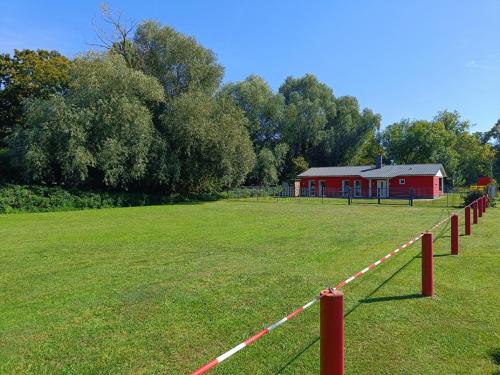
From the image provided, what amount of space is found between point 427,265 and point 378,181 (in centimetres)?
3846

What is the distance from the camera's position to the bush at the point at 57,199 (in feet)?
Result: 82.7

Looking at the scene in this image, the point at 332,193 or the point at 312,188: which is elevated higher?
the point at 312,188

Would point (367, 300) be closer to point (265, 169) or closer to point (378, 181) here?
point (378, 181)

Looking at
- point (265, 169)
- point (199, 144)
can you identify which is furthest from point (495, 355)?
point (265, 169)

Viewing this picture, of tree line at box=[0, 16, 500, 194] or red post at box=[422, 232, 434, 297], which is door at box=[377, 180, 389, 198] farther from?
red post at box=[422, 232, 434, 297]

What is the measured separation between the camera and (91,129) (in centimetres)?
2873

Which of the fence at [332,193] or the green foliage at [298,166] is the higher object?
the green foliage at [298,166]

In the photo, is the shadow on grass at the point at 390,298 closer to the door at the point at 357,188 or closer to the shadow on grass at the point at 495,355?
the shadow on grass at the point at 495,355

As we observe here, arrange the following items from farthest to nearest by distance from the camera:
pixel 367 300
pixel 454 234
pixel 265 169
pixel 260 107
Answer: pixel 260 107 → pixel 265 169 → pixel 454 234 → pixel 367 300

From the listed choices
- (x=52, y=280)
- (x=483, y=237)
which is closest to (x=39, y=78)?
(x=52, y=280)

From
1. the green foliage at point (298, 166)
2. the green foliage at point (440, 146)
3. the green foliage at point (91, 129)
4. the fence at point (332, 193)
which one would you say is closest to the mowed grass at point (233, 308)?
the green foliage at point (91, 129)

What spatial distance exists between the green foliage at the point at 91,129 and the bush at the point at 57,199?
109cm

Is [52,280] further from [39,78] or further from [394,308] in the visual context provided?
[39,78]

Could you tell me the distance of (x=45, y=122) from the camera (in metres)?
27.1
